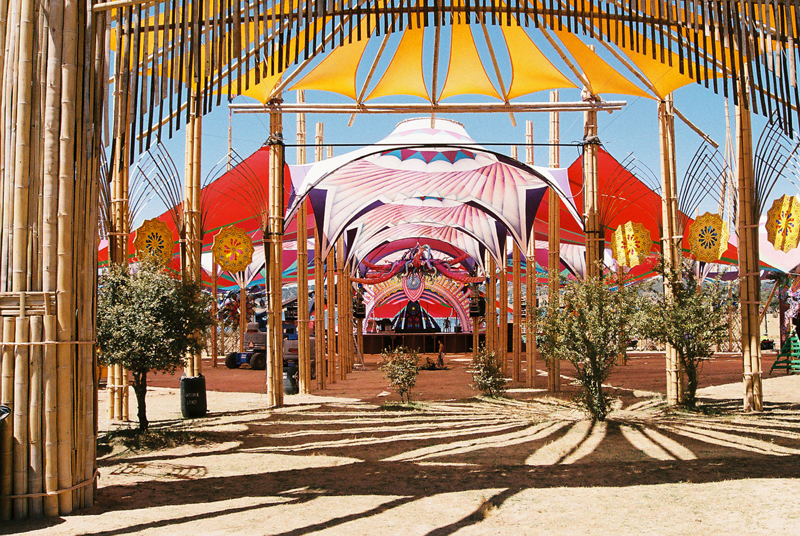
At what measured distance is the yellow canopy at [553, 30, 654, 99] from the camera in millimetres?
12258

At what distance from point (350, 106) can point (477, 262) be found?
19.1 m

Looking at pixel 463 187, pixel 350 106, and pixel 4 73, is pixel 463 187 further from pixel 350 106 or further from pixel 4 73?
pixel 4 73

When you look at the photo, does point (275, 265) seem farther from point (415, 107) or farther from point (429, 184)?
point (429, 184)

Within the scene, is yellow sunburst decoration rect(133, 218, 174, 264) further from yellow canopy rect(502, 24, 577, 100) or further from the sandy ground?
yellow canopy rect(502, 24, 577, 100)

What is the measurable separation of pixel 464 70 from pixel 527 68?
1.20 m

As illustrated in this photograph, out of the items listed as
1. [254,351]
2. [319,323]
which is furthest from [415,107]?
[254,351]

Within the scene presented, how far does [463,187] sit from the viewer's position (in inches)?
857

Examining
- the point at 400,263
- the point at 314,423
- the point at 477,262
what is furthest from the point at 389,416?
the point at 477,262

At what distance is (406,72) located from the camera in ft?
44.3

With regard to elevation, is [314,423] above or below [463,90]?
below

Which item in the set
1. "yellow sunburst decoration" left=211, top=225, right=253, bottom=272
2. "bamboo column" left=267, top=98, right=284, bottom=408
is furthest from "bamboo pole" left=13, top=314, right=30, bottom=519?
"bamboo column" left=267, top=98, right=284, bottom=408

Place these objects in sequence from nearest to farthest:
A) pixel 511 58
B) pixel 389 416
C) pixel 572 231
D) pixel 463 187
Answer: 1. pixel 389 416
2. pixel 511 58
3. pixel 463 187
4. pixel 572 231

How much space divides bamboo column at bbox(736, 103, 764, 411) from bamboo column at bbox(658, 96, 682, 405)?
4.83ft

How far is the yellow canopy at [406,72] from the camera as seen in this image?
1289cm
